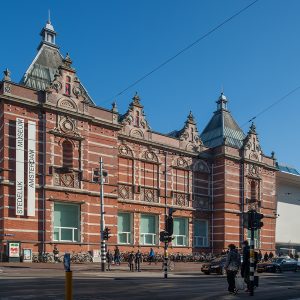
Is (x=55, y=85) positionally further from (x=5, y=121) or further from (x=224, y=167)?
(x=224, y=167)

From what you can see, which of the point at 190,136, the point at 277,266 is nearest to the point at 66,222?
the point at 277,266

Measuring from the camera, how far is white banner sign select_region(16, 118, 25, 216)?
3506cm

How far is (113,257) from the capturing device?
130 feet

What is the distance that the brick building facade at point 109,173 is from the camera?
118 feet

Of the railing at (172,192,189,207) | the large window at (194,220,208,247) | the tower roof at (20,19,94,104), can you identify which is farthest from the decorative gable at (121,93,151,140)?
the large window at (194,220,208,247)

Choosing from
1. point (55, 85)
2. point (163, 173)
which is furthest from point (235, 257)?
point (163, 173)

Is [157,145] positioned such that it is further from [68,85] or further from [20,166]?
[20,166]

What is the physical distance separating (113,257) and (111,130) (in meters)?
11.1

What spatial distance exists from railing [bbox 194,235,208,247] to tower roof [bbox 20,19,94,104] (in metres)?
18.1

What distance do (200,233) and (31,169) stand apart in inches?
844

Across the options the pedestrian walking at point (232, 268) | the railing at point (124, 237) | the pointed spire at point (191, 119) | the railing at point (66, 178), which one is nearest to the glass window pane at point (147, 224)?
the railing at point (124, 237)

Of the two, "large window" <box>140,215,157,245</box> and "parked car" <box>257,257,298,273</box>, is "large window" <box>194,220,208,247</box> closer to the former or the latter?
"large window" <box>140,215,157,245</box>

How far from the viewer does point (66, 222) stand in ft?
126

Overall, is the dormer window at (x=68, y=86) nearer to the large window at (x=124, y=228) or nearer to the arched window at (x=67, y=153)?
the arched window at (x=67, y=153)
